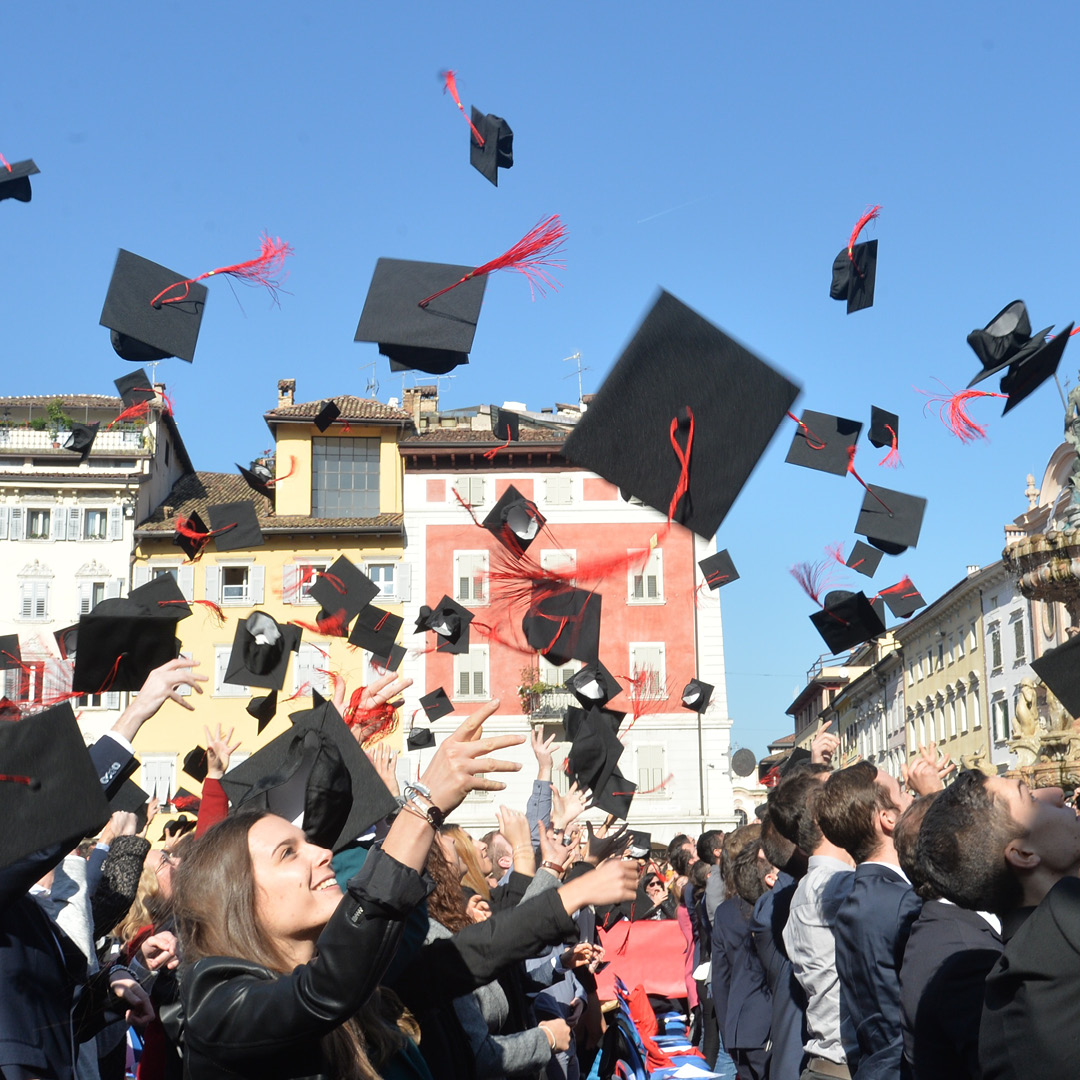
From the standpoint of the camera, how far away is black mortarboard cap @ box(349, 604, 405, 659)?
493 inches

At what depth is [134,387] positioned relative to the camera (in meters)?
10.5

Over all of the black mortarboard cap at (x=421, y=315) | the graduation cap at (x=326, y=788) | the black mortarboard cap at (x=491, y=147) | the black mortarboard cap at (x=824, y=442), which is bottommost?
the graduation cap at (x=326, y=788)

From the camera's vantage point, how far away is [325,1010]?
2.22 meters

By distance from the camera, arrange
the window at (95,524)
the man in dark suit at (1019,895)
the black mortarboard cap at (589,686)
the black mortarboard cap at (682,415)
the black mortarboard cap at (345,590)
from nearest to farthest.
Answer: the man in dark suit at (1019,895) → the black mortarboard cap at (682,415) → the black mortarboard cap at (589,686) → the black mortarboard cap at (345,590) → the window at (95,524)

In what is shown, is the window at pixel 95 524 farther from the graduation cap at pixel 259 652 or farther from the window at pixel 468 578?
the graduation cap at pixel 259 652

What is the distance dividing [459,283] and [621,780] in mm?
5543

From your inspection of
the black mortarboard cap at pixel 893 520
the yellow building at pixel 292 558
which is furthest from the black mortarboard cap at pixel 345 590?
the yellow building at pixel 292 558

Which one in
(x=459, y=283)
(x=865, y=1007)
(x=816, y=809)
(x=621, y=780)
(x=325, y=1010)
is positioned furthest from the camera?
(x=621, y=780)

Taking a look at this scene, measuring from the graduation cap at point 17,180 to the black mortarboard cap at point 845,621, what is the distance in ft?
17.6

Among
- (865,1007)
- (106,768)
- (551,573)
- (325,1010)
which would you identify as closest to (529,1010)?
(865,1007)

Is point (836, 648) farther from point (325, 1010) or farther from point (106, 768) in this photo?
point (325, 1010)

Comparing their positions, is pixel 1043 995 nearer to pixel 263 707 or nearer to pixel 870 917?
pixel 870 917

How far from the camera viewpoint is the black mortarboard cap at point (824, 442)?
766 centimetres

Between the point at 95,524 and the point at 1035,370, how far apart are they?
33.5 meters
